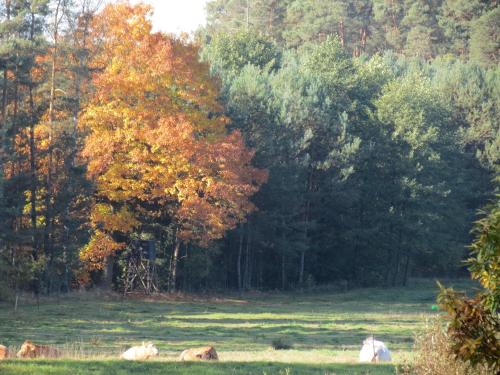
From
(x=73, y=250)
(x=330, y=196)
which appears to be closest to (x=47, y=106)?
(x=73, y=250)

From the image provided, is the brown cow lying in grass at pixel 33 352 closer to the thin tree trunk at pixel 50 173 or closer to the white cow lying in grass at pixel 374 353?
the white cow lying in grass at pixel 374 353

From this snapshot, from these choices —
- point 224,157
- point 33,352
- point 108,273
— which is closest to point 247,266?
point 108,273

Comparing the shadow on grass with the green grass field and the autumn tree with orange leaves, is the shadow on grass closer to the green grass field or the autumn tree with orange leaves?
the green grass field

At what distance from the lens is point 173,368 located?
1803 cm

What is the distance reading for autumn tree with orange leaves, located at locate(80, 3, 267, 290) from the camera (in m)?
45.4

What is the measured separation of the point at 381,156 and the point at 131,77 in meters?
25.7

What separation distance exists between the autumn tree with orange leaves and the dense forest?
0.36 ft

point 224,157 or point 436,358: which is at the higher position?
point 224,157

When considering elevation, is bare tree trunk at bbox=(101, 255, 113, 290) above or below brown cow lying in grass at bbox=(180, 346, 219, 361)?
above

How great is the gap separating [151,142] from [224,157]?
14.1ft

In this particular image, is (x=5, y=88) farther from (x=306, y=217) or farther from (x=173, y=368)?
(x=306, y=217)

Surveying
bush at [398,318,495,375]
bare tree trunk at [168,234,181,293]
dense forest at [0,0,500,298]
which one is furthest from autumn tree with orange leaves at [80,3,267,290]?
bush at [398,318,495,375]

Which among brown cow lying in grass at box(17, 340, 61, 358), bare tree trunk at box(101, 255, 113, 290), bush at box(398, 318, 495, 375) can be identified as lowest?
brown cow lying in grass at box(17, 340, 61, 358)

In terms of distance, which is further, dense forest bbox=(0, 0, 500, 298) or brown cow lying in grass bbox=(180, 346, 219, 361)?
dense forest bbox=(0, 0, 500, 298)
